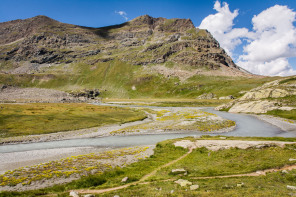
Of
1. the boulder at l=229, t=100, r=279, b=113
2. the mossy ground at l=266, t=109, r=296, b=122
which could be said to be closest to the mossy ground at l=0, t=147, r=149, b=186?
the mossy ground at l=266, t=109, r=296, b=122

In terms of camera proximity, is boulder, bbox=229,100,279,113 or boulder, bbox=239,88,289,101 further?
boulder, bbox=239,88,289,101

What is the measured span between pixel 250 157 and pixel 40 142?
4804cm

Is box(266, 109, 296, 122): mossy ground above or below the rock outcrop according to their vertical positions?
below

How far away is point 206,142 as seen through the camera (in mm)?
35281

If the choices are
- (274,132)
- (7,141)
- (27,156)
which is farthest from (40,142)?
(274,132)

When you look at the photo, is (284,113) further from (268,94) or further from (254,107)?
(268,94)

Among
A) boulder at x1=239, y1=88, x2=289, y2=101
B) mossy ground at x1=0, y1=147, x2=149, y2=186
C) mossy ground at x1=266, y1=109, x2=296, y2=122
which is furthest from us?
boulder at x1=239, y1=88, x2=289, y2=101

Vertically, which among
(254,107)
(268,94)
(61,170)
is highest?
(268,94)

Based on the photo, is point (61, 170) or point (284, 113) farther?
point (284, 113)

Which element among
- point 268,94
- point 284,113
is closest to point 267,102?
point 268,94

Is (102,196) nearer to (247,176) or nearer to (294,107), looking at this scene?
(247,176)

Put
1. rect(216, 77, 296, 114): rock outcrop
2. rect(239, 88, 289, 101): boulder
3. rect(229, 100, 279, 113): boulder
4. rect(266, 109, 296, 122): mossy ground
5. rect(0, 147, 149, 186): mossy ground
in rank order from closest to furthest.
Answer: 1. rect(0, 147, 149, 186): mossy ground
2. rect(266, 109, 296, 122): mossy ground
3. rect(216, 77, 296, 114): rock outcrop
4. rect(229, 100, 279, 113): boulder
5. rect(239, 88, 289, 101): boulder

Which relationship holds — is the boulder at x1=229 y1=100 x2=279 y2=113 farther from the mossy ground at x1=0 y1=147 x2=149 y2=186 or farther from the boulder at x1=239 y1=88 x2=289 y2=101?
the mossy ground at x1=0 y1=147 x2=149 y2=186

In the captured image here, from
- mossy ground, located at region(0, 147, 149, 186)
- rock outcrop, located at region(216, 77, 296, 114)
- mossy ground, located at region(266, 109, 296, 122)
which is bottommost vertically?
mossy ground, located at region(0, 147, 149, 186)
